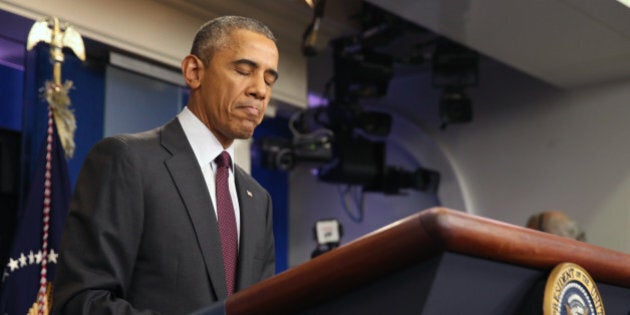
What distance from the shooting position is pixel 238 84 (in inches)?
53.7

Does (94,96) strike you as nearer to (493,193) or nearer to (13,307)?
(13,307)

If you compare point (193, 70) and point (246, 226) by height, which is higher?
point (193, 70)

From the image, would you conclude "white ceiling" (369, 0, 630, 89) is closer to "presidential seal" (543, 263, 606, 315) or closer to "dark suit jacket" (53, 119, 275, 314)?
"dark suit jacket" (53, 119, 275, 314)

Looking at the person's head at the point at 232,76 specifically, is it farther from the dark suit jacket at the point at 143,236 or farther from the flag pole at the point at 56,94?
the flag pole at the point at 56,94

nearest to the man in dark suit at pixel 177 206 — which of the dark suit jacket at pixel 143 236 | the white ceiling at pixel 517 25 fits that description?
the dark suit jacket at pixel 143 236

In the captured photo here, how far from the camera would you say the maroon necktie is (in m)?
1.33

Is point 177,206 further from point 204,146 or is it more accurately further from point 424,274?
point 424,274

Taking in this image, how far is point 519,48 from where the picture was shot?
4.96m

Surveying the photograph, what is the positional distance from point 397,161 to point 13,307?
4.51 m

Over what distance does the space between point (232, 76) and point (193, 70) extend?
0.09 m

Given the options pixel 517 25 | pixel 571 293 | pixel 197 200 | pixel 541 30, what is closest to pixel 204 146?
pixel 197 200

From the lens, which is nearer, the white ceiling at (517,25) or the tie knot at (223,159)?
the tie knot at (223,159)

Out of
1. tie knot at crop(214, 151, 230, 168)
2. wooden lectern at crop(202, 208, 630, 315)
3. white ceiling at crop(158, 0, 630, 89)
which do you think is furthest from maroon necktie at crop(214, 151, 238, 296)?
white ceiling at crop(158, 0, 630, 89)

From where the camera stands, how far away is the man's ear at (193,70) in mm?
1429
